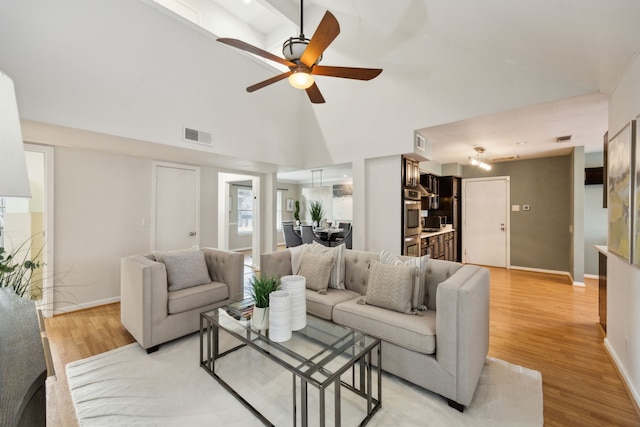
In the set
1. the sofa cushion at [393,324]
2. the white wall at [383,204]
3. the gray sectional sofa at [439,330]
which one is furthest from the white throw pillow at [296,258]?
the white wall at [383,204]

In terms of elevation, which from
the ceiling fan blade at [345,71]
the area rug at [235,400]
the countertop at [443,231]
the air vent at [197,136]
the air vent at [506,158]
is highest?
the ceiling fan blade at [345,71]

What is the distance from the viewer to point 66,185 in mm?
3412

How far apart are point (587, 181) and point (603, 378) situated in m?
4.19

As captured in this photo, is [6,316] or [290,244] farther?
[290,244]

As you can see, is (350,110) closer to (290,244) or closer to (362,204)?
(362,204)

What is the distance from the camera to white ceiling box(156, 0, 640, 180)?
1.88 m

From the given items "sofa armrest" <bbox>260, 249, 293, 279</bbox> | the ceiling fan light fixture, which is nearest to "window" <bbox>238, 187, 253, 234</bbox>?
"sofa armrest" <bbox>260, 249, 293, 279</bbox>

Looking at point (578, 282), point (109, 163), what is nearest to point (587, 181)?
point (578, 282)

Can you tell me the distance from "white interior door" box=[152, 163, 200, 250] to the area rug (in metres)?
2.23

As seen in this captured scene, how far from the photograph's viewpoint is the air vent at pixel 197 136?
348 cm

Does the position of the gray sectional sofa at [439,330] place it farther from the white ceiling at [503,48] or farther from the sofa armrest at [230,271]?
the white ceiling at [503,48]

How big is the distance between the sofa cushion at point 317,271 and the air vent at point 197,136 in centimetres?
215

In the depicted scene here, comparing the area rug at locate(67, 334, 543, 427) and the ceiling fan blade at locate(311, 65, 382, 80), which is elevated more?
the ceiling fan blade at locate(311, 65, 382, 80)

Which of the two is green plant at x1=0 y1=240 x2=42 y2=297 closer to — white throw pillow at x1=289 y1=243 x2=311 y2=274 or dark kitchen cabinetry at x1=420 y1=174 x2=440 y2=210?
white throw pillow at x1=289 y1=243 x2=311 y2=274
